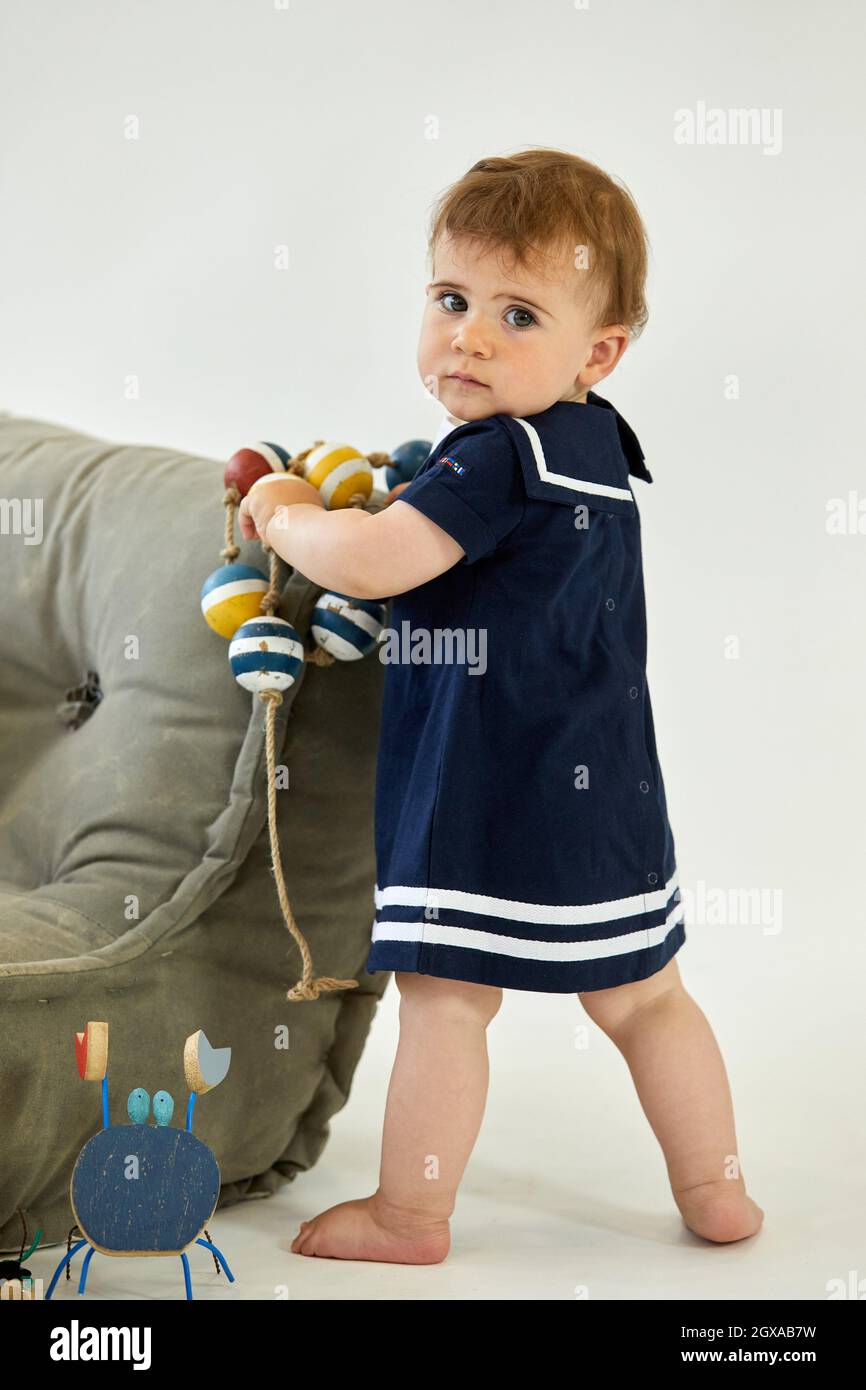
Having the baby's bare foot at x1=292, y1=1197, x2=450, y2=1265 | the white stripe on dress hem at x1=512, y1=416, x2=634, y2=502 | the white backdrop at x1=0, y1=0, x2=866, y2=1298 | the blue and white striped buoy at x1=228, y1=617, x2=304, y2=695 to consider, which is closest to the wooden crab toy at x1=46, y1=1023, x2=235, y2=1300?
the baby's bare foot at x1=292, y1=1197, x2=450, y2=1265

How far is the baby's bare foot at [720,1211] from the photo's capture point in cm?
146

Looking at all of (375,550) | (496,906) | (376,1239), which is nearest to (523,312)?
(375,550)

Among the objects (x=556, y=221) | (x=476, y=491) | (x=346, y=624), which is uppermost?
(x=556, y=221)

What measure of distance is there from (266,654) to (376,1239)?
53 cm

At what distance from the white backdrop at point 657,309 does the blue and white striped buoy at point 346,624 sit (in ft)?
2.27

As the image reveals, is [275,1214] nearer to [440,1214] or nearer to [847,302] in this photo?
[440,1214]

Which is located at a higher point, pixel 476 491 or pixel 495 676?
pixel 476 491

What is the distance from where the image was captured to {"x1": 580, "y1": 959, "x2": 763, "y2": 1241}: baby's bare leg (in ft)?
4.88

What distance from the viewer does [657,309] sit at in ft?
7.71

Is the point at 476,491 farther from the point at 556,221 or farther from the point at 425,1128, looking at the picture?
the point at 425,1128

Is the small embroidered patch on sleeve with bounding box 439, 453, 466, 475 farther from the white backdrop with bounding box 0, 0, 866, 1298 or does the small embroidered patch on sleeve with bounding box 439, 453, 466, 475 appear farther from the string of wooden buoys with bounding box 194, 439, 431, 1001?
the white backdrop with bounding box 0, 0, 866, 1298

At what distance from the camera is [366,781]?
1611mm

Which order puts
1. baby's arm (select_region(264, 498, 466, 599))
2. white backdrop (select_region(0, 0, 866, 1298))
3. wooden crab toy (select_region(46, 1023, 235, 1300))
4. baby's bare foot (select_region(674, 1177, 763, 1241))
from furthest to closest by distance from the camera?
1. white backdrop (select_region(0, 0, 866, 1298))
2. baby's bare foot (select_region(674, 1177, 763, 1241))
3. baby's arm (select_region(264, 498, 466, 599))
4. wooden crab toy (select_region(46, 1023, 235, 1300))
